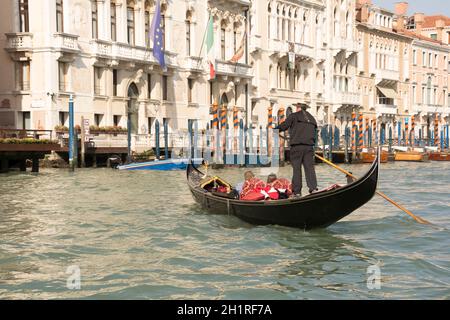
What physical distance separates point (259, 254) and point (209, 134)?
56.4 ft

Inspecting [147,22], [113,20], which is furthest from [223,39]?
[113,20]

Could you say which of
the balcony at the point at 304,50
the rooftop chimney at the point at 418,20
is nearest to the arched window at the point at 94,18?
the balcony at the point at 304,50

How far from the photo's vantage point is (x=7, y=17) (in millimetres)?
22734

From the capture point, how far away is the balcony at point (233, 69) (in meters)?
30.3

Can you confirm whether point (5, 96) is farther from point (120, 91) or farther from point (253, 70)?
point (253, 70)

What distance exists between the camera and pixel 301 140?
359 inches

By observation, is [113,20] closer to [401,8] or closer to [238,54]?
[238,54]

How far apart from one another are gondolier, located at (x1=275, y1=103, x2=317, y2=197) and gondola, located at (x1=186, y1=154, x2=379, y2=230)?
44cm

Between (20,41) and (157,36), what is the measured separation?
4578mm

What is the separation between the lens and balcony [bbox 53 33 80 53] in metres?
22.6

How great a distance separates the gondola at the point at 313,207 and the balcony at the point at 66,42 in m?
14.2

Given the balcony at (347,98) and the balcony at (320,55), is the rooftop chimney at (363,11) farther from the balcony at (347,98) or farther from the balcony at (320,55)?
the balcony at (320,55)
